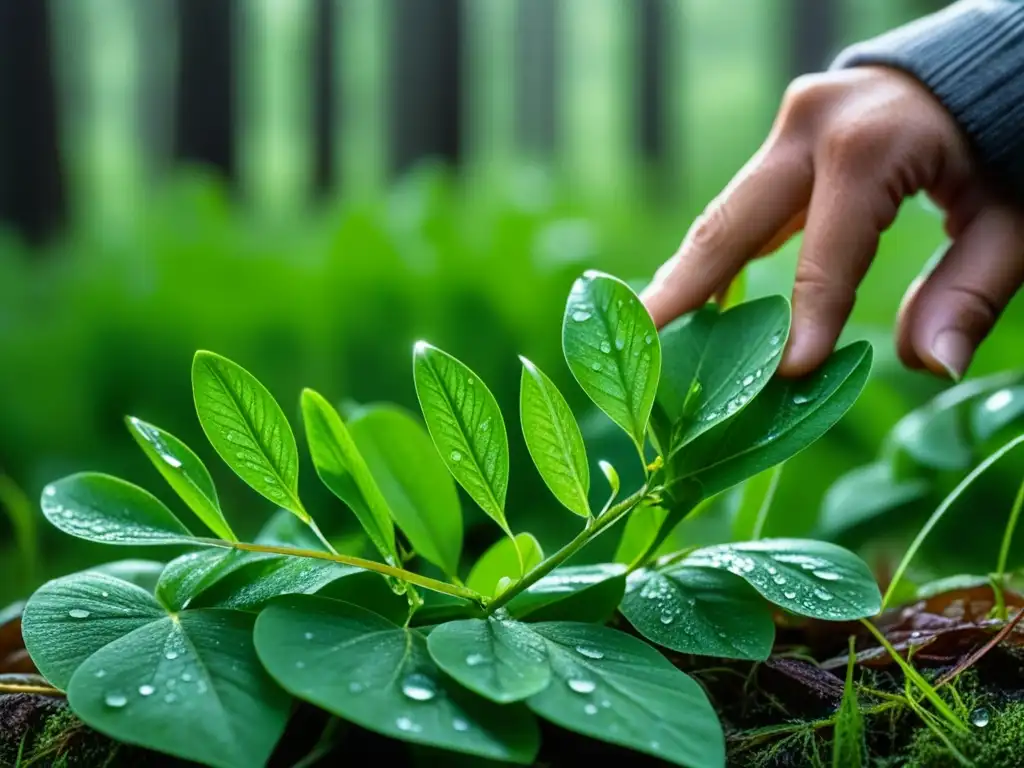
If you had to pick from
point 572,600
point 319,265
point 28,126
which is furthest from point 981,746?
point 28,126

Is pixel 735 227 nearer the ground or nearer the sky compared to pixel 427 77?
nearer the sky

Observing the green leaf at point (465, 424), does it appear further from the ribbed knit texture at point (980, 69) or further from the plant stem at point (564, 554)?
the ribbed knit texture at point (980, 69)

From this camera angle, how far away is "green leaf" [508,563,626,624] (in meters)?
0.39

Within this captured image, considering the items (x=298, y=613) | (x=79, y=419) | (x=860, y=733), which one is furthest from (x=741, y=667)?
(x=79, y=419)

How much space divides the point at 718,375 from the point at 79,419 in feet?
3.98

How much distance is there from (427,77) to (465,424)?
3.12 m

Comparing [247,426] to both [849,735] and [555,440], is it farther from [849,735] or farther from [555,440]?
[849,735]

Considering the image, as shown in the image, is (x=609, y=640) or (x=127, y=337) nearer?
(x=609, y=640)

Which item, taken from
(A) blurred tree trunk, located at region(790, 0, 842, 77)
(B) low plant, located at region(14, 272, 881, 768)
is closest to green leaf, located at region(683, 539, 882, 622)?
(B) low plant, located at region(14, 272, 881, 768)

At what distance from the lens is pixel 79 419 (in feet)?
4.61

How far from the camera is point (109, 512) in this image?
0.39 metres

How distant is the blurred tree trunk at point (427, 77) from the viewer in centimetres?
325

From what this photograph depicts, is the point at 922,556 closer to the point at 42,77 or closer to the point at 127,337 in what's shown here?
the point at 127,337

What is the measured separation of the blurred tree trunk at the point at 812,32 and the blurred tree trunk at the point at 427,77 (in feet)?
6.84
